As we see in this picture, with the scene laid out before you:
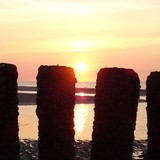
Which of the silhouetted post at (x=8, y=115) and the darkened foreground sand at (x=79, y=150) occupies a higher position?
the silhouetted post at (x=8, y=115)

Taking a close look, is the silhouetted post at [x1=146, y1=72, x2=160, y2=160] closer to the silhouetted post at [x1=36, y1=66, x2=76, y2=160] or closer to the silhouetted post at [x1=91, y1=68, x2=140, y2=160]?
the silhouetted post at [x1=91, y1=68, x2=140, y2=160]

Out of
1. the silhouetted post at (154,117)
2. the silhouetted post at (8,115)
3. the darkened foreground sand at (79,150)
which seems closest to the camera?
the silhouetted post at (8,115)

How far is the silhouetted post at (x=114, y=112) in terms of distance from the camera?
17.0m

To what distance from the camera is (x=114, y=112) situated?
17.0 metres

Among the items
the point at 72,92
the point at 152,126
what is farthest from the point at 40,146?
the point at 152,126

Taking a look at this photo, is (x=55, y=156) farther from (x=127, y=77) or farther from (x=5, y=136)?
(x=127, y=77)

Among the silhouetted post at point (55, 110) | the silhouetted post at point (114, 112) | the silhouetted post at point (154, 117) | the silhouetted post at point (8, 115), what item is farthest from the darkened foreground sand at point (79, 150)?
the silhouetted post at point (8, 115)

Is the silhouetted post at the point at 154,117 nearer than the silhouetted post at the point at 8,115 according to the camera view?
No

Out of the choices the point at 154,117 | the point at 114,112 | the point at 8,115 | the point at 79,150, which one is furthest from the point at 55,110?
the point at 79,150

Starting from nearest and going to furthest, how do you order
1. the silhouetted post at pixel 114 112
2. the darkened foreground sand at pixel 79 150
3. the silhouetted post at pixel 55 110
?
the silhouetted post at pixel 55 110, the silhouetted post at pixel 114 112, the darkened foreground sand at pixel 79 150

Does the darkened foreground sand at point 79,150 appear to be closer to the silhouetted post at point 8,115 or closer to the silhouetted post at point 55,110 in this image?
the silhouetted post at point 55,110

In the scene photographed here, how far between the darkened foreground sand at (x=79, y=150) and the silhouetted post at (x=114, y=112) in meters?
→ 11.2

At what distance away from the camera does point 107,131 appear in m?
17.1

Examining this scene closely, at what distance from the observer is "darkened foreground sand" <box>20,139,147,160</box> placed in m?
29.0
